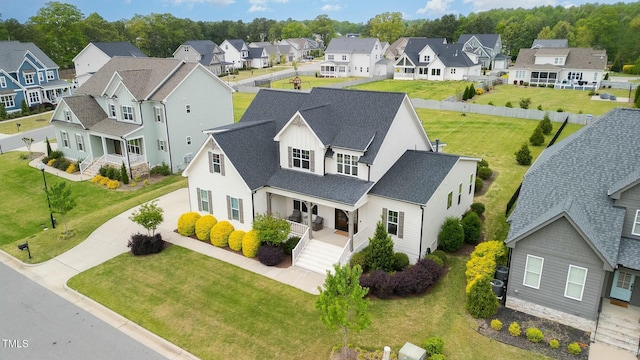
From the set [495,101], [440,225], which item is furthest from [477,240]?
[495,101]

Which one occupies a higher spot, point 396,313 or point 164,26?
point 164,26

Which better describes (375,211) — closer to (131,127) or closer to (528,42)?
(131,127)

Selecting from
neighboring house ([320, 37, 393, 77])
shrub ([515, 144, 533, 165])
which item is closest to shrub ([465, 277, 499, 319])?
shrub ([515, 144, 533, 165])

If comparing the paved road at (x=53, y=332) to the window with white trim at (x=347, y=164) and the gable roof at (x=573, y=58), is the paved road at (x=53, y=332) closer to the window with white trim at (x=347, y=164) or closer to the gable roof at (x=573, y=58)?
the window with white trim at (x=347, y=164)

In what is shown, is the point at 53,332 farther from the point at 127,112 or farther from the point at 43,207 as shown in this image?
the point at 127,112

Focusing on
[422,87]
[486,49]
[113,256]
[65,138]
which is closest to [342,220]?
[113,256]

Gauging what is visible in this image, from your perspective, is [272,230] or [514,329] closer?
[514,329]
